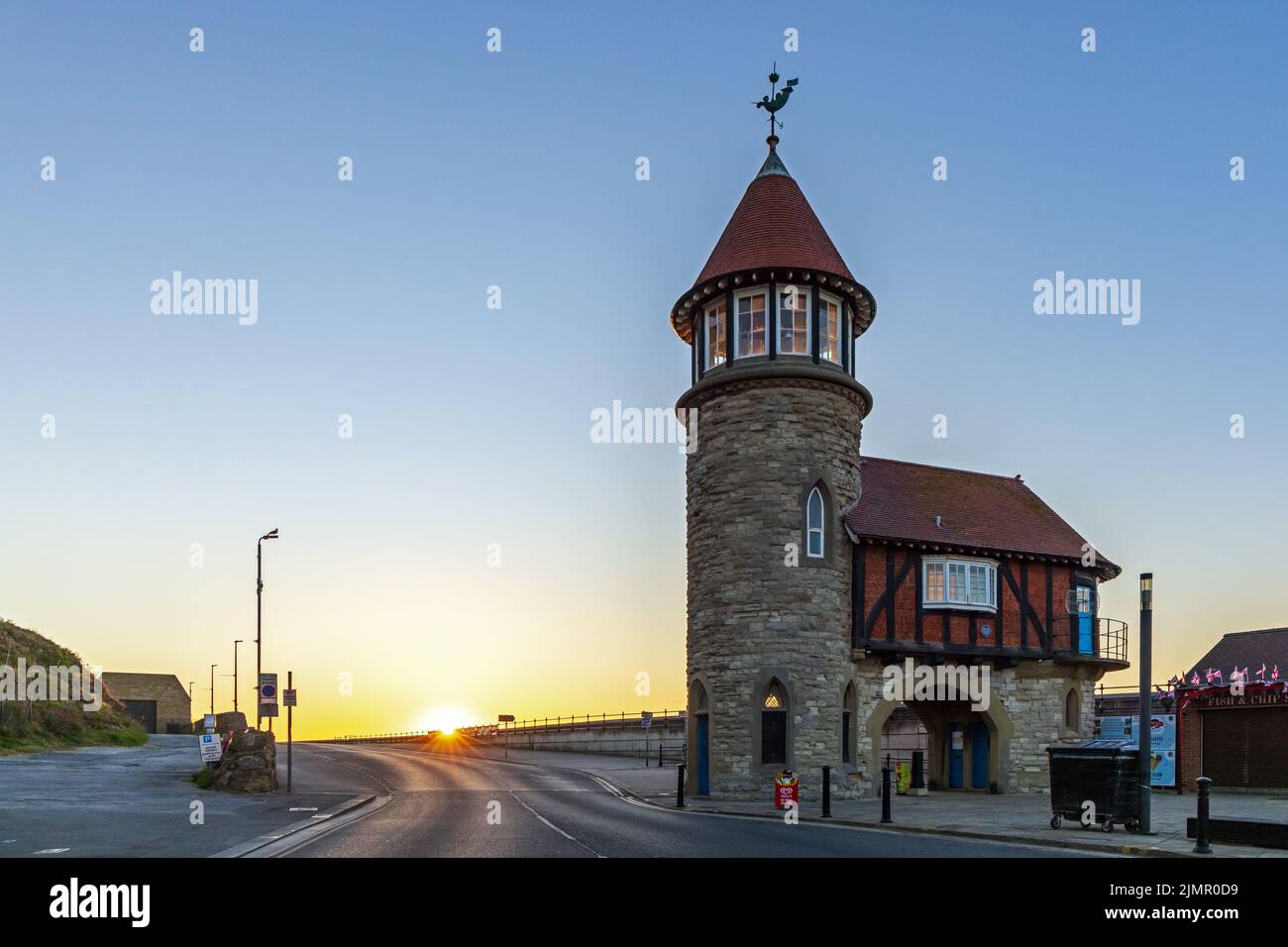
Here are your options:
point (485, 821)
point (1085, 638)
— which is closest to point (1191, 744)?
point (1085, 638)

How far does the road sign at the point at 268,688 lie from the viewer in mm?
28688

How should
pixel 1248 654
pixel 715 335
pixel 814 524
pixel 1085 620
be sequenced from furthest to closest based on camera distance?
→ 1. pixel 1248 654
2. pixel 1085 620
3. pixel 715 335
4. pixel 814 524

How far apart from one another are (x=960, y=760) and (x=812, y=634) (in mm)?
9536

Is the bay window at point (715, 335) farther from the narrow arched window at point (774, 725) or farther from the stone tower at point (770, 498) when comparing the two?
the narrow arched window at point (774, 725)

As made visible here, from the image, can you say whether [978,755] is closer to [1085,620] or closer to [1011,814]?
[1085,620]

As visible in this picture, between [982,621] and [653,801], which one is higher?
[982,621]

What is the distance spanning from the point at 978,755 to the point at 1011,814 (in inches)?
438

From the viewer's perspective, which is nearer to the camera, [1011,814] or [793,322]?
[1011,814]

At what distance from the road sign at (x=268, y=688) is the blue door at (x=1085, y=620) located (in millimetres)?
23775

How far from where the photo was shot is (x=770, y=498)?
100 feet

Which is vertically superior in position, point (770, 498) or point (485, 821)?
point (770, 498)

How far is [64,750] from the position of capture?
1580 inches
